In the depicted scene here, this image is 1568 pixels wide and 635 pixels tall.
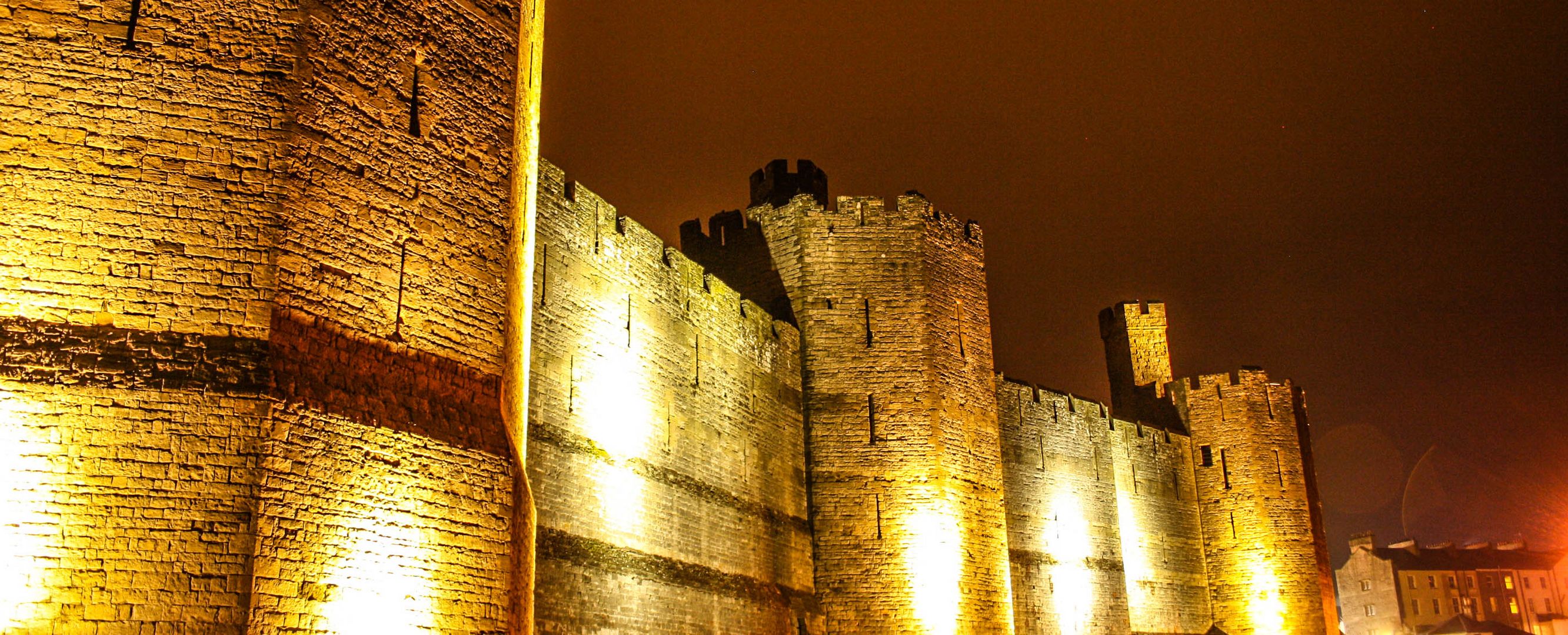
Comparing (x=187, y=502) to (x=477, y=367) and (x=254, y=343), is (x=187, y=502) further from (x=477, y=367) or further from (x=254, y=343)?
(x=477, y=367)

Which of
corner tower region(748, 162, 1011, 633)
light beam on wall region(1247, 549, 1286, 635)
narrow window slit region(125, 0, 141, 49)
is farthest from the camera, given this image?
light beam on wall region(1247, 549, 1286, 635)

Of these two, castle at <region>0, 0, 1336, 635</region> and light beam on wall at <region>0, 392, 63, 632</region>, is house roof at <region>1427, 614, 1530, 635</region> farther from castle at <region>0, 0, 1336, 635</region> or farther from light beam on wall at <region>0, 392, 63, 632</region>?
light beam on wall at <region>0, 392, 63, 632</region>

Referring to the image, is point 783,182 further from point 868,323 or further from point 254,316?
point 254,316

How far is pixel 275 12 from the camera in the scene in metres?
7.68

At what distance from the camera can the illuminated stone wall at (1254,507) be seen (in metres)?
24.1

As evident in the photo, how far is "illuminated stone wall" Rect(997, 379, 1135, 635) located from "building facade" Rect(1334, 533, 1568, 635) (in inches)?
1439

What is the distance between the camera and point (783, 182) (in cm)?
1833

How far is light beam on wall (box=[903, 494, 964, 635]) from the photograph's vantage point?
15.2 m

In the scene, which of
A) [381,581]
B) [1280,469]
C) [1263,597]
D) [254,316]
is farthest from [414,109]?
[1280,469]

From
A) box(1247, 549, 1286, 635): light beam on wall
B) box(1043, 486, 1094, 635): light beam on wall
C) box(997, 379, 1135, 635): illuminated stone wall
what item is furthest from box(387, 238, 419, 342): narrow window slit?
box(1247, 549, 1286, 635): light beam on wall

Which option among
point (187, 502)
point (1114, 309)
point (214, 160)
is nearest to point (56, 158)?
point (214, 160)

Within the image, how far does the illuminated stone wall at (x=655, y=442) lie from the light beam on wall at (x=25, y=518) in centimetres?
446

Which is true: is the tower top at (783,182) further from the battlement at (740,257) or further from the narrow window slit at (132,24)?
the narrow window slit at (132,24)

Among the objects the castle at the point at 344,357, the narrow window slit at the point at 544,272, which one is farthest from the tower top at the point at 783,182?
the narrow window slit at the point at 544,272
